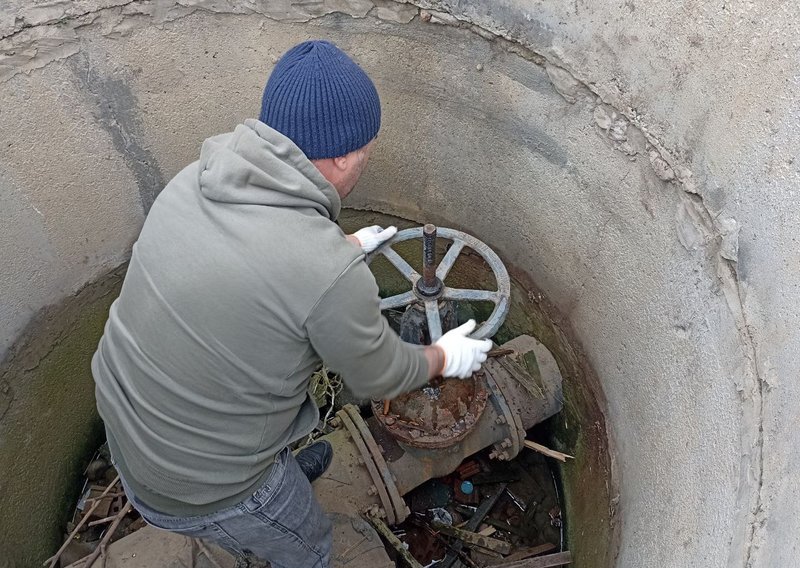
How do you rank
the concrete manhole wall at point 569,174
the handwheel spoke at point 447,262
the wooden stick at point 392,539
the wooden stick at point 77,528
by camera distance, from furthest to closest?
the wooden stick at point 77,528
the wooden stick at point 392,539
the handwheel spoke at point 447,262
the concrete manhole wall at point 569,174

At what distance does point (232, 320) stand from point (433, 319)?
0.92 meters

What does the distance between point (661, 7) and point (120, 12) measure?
2.00m

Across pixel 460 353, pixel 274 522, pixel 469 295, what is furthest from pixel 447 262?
pixel 274 522

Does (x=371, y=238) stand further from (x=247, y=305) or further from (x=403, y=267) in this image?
(x=247, y=305)

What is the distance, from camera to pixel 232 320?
1.24m

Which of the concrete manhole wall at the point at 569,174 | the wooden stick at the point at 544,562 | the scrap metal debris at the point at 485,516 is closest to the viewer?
the concrete manhole wall at the point at 569,174

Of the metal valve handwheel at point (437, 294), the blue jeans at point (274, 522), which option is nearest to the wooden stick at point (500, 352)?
the metal valve handwheel at point (437, 294)

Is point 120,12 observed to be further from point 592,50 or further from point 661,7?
point 661,7

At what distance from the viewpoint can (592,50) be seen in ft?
6.43

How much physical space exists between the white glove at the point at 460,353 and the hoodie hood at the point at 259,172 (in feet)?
2.29

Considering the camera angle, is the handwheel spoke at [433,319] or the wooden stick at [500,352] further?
the wooden stick at [500,352]

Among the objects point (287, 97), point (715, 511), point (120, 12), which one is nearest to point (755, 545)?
point (715, 511)

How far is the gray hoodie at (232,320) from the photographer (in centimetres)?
120

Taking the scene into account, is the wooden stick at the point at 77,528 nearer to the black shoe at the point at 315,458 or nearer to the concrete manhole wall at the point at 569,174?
the concrete manhole wall at the point at 569,174
